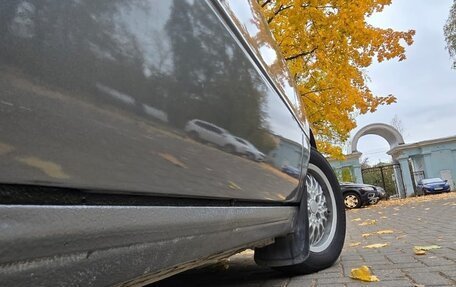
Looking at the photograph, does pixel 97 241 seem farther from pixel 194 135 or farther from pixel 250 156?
pixel 250 156

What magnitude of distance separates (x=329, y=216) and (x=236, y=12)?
7.28 feet

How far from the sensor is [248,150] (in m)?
1.72

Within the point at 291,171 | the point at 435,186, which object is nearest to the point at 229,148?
Answer: the point at 291,171

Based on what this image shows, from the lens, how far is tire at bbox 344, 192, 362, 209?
17.0 metres

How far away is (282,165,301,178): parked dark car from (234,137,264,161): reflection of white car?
47cm

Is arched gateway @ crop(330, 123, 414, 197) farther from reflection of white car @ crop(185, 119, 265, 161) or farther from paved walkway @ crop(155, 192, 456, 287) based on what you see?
reflection of white car @ crop(185, 119, 265, 161)

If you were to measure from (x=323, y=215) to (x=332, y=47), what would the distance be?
635 cm

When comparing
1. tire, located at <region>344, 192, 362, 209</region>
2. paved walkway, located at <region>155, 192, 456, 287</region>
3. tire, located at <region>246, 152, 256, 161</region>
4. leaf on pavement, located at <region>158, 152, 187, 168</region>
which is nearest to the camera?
leaf on pavement, located at <region>158, 152, 187, 168</region>

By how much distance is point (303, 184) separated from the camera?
2.89 metres

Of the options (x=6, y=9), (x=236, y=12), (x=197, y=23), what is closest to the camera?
(x=6, y=9)

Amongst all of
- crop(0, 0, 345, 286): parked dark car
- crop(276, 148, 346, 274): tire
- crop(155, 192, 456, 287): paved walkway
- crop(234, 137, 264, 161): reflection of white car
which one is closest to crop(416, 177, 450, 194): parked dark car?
crop(155, 192, 456, 287): paved walkway

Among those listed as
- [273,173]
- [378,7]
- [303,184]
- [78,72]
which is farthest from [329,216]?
[378,7]

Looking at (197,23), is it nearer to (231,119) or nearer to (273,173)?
(231,119)

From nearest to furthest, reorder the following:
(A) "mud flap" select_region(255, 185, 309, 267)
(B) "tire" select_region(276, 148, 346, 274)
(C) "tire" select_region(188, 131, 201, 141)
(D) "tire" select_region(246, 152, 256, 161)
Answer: (C) "tire" select_region(188, 131, 201, 141) → (D) "tire" select_region(246, 152, 256, 161) → (A) "mud flap" select_region(255, 185, 309, 267) → (B) "tire" select_region(276, 148, 346, 274)
